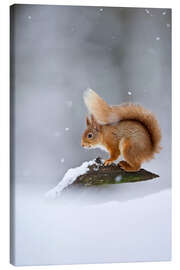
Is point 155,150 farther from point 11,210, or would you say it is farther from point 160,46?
point 11,210

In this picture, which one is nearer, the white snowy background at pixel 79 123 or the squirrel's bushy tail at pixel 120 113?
the white snowy background at pixel 79 123

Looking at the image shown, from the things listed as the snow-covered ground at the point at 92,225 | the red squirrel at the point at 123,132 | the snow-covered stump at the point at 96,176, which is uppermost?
the red squirrel at the point at 123,132

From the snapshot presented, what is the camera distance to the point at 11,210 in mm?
4797

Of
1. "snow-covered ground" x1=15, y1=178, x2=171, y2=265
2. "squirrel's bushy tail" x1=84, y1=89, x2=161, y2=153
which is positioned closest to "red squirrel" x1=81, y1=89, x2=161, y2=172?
"squirrel's bushy tail" x1=84, y1=89, x2=161, y2=153

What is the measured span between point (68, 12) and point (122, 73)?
2.06ft

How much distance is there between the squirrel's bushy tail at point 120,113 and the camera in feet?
15.9

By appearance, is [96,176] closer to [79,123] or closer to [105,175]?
[105,175]

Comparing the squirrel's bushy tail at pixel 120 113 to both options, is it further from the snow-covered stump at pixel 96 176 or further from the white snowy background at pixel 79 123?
the snow-covered stump at pixel 96 176

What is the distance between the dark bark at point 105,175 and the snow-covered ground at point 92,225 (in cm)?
5

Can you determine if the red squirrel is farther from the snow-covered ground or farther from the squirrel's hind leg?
the snow-covered ground

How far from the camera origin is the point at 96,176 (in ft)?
16.0

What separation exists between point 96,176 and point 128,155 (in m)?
0.30

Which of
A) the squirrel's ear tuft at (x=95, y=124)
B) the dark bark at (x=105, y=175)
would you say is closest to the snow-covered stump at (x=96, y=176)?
the dark bark at (x=105, y=175)

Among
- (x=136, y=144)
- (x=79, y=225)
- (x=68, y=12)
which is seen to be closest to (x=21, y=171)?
(x=79, y=225)
